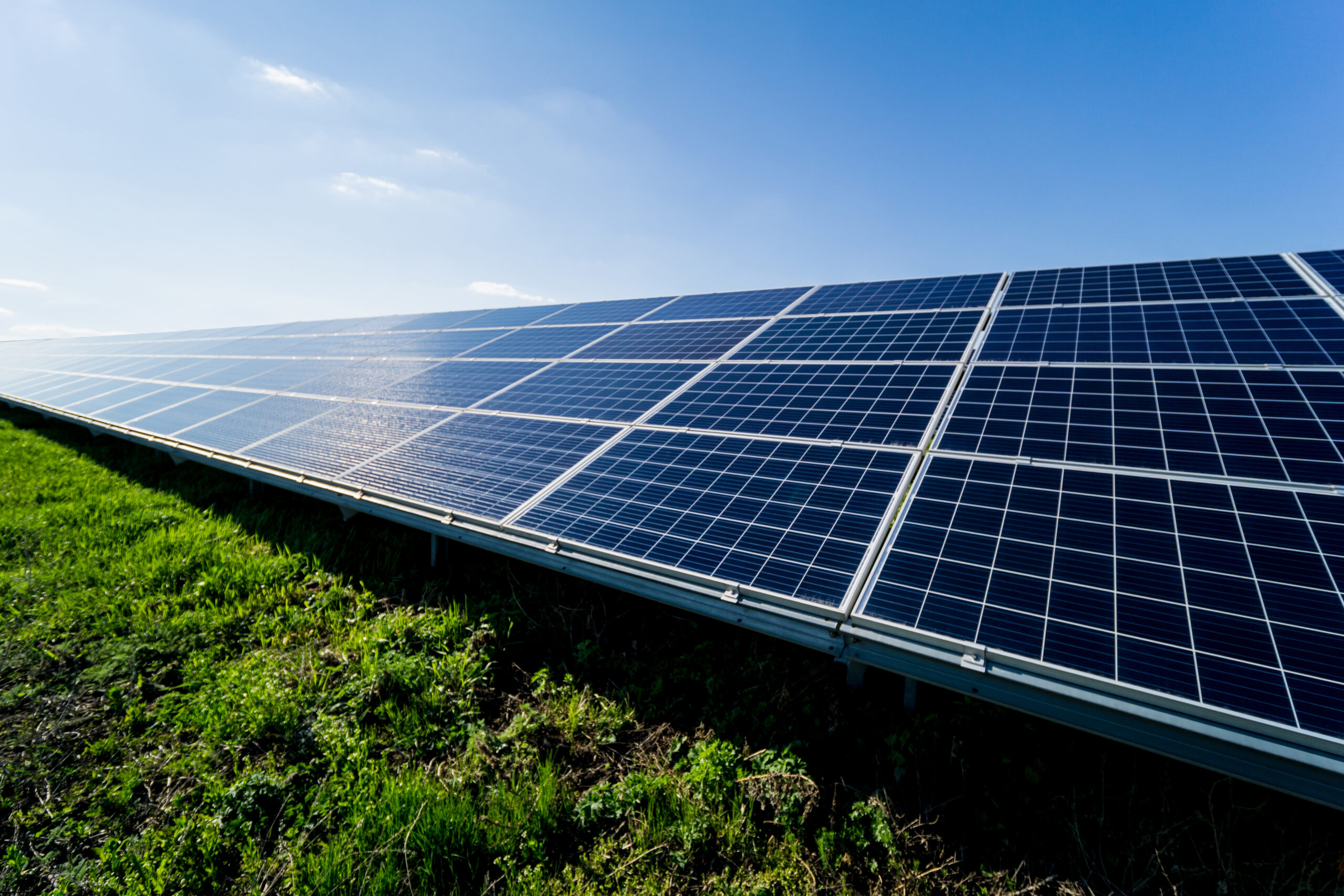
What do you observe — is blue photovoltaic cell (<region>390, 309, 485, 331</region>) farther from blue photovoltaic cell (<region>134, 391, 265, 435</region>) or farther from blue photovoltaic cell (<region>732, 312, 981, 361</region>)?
blue photovoltaic cell (<region>732, 312, 981, 361</region>)

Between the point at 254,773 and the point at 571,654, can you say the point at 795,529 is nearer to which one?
the point at 571,654

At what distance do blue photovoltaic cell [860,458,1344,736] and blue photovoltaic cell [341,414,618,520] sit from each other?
4.18 m

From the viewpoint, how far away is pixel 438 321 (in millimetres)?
21109

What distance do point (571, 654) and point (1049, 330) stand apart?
25.4ft

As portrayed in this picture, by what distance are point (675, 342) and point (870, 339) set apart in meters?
3.96

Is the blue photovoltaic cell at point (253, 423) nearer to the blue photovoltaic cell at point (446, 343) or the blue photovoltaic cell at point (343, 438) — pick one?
the blue photovoltaic cell at point (343, 438)

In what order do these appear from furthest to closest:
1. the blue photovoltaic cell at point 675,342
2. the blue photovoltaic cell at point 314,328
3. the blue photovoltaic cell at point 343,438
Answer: the blue photovoltaic cell at point 314,328
the blue photovoltaic cell at point 675,342
the blue photovoltaic cell at point 343,438

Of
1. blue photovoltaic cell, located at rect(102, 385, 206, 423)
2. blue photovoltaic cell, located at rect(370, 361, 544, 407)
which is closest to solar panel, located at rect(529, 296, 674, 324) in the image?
blue photovoltaic cell, located at rect(370, 361, 544, 407)

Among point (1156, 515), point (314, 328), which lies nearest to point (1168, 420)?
point (1156, 515)

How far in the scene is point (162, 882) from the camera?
3494 mm

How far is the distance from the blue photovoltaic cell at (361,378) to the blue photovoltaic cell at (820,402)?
25.6 ft

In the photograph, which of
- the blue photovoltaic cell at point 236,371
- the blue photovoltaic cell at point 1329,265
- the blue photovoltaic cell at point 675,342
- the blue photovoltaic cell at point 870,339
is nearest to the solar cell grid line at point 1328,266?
the blue photovoltaic cell at point 1329,265

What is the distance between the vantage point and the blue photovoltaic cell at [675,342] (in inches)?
406

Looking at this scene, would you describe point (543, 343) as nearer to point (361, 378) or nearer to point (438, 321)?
point (361, 378)
